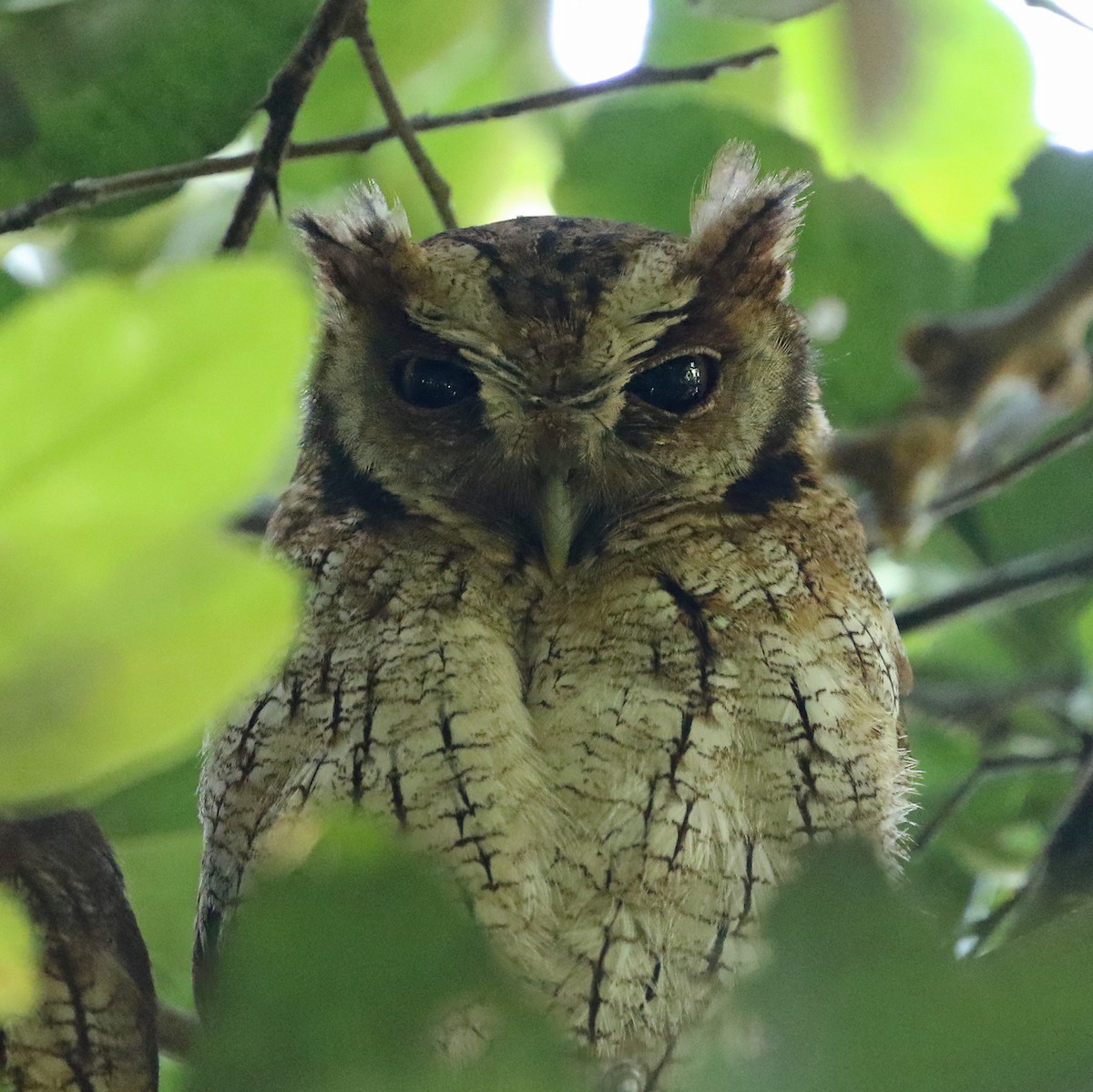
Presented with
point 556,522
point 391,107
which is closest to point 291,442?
point 556,522

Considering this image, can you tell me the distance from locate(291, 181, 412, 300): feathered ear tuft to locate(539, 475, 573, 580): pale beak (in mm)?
393

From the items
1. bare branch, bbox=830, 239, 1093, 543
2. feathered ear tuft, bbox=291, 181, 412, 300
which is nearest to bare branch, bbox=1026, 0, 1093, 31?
bare branch, bbox=830, 239, 1093, 543

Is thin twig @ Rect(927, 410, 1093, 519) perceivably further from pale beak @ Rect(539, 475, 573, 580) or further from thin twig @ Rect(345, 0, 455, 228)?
thin twig @ Rect(345, 0, 455, 228)

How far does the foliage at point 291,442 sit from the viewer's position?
15.0 inches

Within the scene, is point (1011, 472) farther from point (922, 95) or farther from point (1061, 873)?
point (1061, 873)

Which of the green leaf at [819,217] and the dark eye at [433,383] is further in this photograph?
the green leaf at [819,217]

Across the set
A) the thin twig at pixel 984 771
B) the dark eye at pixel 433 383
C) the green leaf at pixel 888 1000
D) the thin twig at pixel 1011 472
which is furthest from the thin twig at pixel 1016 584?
the green leaf at pixel 888 1000

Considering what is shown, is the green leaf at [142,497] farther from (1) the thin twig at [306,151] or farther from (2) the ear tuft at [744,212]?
(2) the ear tuft at [744,212]

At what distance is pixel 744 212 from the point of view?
1.95 meters

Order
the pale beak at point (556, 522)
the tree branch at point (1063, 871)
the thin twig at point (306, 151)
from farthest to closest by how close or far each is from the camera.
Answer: the pale beak at point (556, 522)
the thin twig at point (306, 151)
the tree branch at point (1063, 871)

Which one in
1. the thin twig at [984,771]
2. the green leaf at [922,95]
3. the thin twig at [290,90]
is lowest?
the thin twig at [984,771]

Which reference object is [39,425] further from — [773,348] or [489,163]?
[489,163]

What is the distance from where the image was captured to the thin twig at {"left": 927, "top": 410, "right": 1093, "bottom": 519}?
213 cm

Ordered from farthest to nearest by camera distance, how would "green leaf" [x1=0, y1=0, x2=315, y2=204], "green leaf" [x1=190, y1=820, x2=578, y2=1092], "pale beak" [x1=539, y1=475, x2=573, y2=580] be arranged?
"pale beak" [x1=539, y1=475, x2=573, y2=580] < "green leaf" [x1=0, y1=0, x2=315, y2=204] < "green leaf" [x1=190, y1=820, x2=578, y2=1092]
